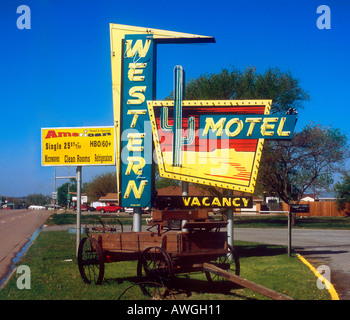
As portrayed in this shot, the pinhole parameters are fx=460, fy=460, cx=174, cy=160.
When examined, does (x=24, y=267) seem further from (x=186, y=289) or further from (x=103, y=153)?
(x=186, y=289)

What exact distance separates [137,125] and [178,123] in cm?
155

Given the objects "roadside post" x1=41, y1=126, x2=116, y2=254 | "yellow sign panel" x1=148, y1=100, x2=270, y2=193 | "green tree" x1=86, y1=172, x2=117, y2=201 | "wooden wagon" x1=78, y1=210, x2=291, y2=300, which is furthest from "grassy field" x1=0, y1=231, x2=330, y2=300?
"green tree" x1=86, y1=172, x2=117, y2=201

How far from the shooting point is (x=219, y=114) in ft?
45.7

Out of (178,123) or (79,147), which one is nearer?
(178,123)

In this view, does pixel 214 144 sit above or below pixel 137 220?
above

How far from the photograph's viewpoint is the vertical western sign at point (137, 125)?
1476 centimetres

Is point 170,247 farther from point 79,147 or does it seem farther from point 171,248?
point 79,147

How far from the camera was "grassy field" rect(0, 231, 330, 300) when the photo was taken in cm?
889

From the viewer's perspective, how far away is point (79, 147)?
15969 millimetres

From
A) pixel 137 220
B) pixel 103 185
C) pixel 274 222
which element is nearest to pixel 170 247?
pixel 137 220

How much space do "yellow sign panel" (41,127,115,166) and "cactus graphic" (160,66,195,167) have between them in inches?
97.9

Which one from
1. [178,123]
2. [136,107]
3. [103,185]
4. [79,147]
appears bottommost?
[103,185]

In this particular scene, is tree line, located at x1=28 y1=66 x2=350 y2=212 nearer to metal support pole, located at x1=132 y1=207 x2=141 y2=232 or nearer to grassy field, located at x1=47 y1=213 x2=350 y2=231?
grassy field, located at x1=47 y1=213 x2=350 y2=231
